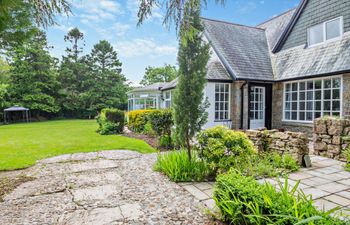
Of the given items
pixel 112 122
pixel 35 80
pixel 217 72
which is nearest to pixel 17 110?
pixel 35 80

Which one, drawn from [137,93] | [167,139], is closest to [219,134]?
[167,139]

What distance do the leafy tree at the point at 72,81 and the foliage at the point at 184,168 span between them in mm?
24062

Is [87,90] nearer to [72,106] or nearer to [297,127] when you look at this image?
[72,106]

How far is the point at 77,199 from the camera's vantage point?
3477 mm

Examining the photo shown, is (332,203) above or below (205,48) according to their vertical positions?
below

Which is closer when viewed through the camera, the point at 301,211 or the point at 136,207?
the point at 301,211

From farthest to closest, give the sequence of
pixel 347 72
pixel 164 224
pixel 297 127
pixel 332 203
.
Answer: pixel 297 127 < pixel 347 72 < pixel 332 203 < pixel 164 224

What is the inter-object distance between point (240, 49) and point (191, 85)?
26.5 feet

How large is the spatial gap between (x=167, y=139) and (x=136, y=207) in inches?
192

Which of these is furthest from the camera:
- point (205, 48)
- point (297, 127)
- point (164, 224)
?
point (297, 127)

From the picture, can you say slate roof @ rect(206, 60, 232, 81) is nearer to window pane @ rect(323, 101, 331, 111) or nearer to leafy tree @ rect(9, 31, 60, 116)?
window pane @ rect(323, 101, 331, 111)

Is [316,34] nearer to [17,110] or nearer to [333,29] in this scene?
[333,29]

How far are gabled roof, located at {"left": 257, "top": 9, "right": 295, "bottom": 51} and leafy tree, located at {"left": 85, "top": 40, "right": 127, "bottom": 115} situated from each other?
63.8 feet

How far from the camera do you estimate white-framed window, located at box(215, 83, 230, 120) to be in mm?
10414
